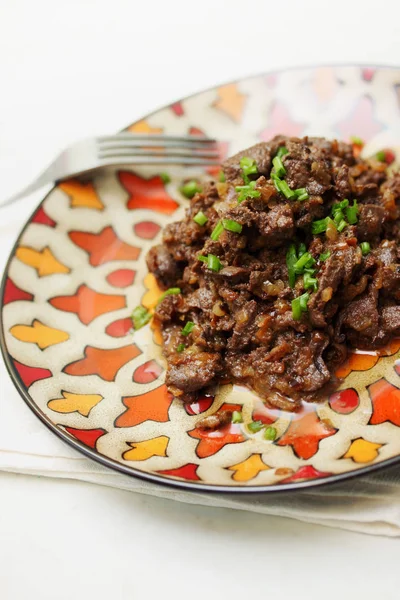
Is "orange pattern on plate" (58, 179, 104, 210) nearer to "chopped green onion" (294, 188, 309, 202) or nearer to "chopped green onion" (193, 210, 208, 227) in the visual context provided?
"chopped green onion" (193, 210, 208, 227)

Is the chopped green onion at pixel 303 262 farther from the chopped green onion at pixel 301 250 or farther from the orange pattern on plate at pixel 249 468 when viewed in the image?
the orange pattern on plate at pixel 249 468

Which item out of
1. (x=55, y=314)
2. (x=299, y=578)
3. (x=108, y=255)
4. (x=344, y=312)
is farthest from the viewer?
(x=108, y=255)

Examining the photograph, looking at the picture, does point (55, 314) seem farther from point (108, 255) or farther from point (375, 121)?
point (375, 121)

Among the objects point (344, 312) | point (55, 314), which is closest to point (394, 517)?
point (344, 312)

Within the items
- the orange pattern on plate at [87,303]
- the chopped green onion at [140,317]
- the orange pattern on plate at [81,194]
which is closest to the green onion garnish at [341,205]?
the chopped green onion at [140,317]

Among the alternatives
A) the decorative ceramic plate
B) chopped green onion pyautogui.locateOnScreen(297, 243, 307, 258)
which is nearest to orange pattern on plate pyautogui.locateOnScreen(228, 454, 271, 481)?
the decorative ceramic plate

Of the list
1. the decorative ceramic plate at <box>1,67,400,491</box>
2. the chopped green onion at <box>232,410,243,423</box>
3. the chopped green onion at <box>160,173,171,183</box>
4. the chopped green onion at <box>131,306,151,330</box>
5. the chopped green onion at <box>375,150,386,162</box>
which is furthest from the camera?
the chopped green onion at <box>160,173,171,183</box>
